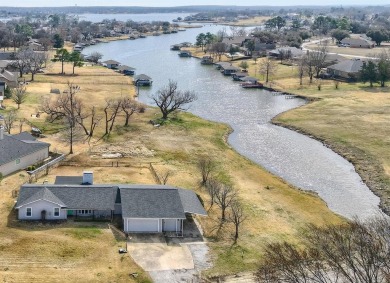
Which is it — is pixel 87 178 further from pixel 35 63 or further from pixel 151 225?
pixel 35 63

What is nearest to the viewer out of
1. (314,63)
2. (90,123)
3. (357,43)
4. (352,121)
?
(90,123)

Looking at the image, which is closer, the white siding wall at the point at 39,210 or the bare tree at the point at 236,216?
the bare tree at the point at 236,216

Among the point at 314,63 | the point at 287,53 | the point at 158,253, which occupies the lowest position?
the point at 158,253

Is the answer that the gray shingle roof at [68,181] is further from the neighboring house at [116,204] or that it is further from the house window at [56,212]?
the house window at [56,212]

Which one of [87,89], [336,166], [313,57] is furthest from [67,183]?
[313,57]

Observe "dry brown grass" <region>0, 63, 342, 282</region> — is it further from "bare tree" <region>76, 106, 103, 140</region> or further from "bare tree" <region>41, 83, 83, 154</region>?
"bare tree" <region>76, 106, 103, 140</region>

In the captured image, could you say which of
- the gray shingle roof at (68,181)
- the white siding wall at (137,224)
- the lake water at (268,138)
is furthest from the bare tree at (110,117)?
the white siding wall at (137,224)

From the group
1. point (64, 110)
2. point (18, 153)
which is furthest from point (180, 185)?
point (64, 110)
